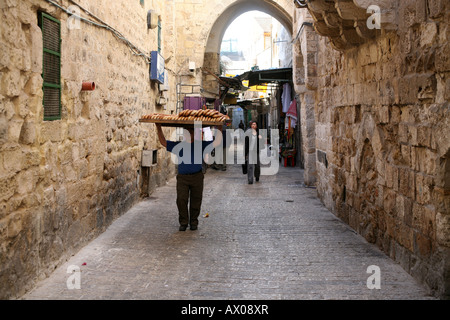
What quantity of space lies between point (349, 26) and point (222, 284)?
3.89 metres

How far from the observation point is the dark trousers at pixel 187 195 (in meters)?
7.03

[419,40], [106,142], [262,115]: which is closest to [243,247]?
[106,142]

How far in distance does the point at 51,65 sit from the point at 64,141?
0.84m

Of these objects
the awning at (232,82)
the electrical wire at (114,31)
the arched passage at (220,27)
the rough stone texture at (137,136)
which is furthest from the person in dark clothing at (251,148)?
the awning at (232,82)

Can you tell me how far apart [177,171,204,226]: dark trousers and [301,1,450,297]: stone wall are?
2280mm

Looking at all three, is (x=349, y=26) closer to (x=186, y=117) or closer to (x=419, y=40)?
(x=419, y=40)

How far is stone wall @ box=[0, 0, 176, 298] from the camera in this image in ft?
13.0

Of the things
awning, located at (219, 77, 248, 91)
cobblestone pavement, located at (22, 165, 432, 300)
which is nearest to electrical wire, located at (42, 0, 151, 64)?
cobblestone pavement, located at (22, 165, 432, 300)

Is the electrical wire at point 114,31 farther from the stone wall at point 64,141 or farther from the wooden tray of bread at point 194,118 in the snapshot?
the wooden tray of bread at point 194,118

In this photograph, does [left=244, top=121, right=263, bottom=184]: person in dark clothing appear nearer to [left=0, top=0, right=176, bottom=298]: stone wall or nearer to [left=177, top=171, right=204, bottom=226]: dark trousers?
[left=0, top=0, right=176, bottom=298]: stone wall

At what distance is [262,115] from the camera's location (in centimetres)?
3709

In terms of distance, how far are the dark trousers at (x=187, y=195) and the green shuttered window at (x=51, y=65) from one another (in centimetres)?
228

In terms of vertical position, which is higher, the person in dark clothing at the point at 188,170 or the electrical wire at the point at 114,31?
the electrical wire at the point at 114,31

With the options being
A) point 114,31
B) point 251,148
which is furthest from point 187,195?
point 251,148
